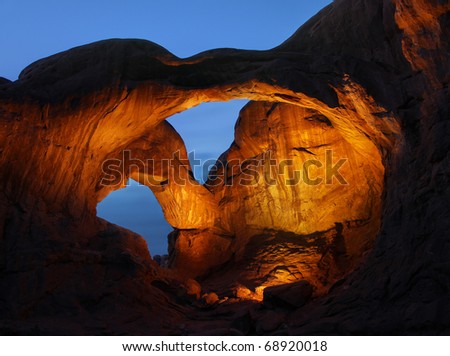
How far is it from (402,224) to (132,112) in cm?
609

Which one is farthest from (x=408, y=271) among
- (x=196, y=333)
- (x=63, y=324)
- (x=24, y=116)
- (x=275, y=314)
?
(x=24, y=116)

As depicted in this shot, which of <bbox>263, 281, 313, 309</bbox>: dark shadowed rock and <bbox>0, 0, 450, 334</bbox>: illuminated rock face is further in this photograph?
<bbox>263, 281, 313, 309</bbox>: dark shadowed rock

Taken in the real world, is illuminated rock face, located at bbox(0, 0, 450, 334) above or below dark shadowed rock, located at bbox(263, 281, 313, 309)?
above

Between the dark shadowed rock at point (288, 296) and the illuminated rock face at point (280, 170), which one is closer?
the illuminated rock face at point (280, 170)

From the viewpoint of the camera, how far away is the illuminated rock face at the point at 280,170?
21.1ft

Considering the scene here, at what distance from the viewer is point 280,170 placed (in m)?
13.2

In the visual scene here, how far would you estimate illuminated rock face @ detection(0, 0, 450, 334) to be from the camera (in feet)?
21.1

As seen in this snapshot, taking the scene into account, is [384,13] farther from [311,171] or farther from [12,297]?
[12,297]

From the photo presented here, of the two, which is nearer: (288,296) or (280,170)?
(288,296)

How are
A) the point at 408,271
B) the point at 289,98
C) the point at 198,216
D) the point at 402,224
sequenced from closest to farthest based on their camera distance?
the point at 408,271, the point at 402,224, the point at 289,98, the point at 198,216

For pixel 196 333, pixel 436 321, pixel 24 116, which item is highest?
pixel 24 116

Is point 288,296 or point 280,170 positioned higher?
point 280,170

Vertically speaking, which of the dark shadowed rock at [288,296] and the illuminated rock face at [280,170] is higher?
the illuminated rock face at [280,170]

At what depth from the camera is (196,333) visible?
7.30m
